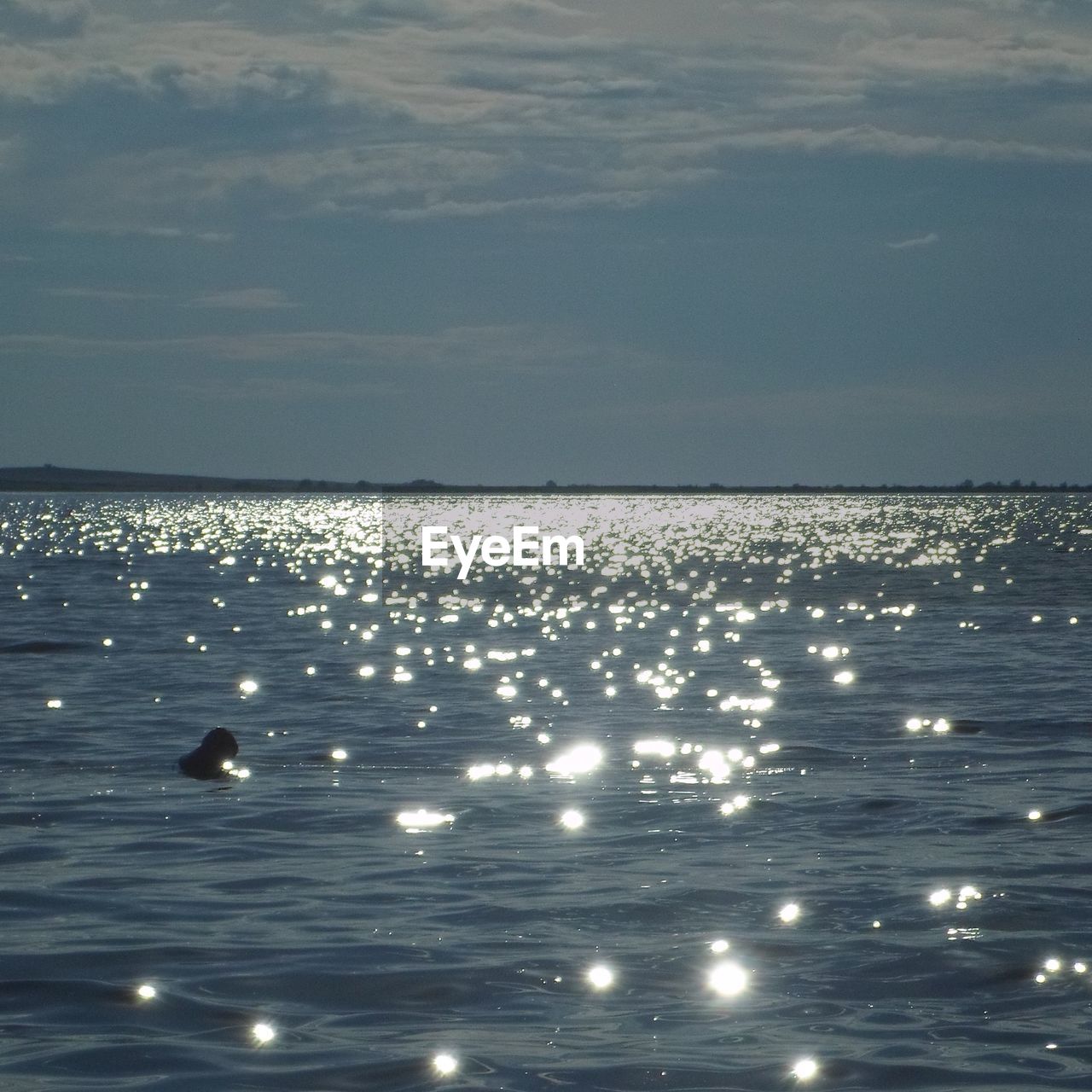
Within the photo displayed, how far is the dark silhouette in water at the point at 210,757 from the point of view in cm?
2314

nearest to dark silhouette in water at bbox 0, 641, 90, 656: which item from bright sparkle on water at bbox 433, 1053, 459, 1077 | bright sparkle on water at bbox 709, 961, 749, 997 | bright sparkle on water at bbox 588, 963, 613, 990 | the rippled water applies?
the rippled water

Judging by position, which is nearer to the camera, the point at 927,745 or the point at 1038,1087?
the point at 1038,1087

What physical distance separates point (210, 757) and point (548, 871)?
8144 mm

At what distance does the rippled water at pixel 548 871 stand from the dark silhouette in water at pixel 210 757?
0.37 metres

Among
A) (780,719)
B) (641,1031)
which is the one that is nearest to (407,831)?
(641,1031)

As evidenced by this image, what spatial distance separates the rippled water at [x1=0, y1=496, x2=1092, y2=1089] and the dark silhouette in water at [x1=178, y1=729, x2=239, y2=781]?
0.37 m

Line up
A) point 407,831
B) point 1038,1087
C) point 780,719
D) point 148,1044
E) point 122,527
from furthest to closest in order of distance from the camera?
1. point 122,527
2. point 780,719
3. point 407,831
4. point 148,1044
5. point 1038,1087

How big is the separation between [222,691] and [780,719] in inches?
454

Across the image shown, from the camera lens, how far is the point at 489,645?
46438 mm

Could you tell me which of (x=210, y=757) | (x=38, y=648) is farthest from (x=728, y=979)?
(x=38, y=648)

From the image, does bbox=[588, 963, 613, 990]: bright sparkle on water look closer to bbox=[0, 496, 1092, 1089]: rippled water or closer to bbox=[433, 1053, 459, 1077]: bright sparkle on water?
bbox=[0, 496, 1092, 1089]: rippled water

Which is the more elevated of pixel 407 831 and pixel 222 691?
pixel 222 691

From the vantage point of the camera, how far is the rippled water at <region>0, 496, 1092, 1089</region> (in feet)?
38.0

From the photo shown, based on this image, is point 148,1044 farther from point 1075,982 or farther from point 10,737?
point 10,737
